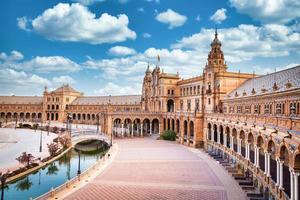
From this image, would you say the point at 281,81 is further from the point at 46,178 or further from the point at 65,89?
the point at 65,89

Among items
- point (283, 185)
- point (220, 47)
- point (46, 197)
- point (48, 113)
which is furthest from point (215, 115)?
point (48, 113)

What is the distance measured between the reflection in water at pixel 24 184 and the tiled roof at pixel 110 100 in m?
71.2

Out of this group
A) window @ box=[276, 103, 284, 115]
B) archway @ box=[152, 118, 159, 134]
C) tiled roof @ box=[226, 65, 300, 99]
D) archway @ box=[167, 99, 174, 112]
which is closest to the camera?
tiled roof @ box=[226, 65, 300, 99]

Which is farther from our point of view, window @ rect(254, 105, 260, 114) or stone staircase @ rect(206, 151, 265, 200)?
window @ rect(254, 105, 260, 114)

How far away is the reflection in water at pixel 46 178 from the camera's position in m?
33.6

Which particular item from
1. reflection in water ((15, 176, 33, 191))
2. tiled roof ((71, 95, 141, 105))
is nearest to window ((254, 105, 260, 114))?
reflection in water ((15, 176, 33, 191))

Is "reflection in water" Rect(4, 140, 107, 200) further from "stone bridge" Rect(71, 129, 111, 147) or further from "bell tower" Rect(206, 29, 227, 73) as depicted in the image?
"bell tower" Rect(206, 29, 227, 73)

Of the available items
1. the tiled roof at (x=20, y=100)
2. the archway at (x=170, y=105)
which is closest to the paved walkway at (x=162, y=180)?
the archway at (x=170, y=105)

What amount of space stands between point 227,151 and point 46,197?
2652 cm

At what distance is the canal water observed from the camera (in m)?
33.5

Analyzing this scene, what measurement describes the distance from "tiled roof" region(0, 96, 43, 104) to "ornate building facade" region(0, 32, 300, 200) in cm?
41

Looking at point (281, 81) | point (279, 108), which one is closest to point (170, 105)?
point (281, 81)

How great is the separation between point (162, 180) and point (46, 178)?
18.0m

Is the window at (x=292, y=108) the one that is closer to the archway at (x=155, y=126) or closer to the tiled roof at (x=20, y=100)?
the archway at (x=155, y=126)
